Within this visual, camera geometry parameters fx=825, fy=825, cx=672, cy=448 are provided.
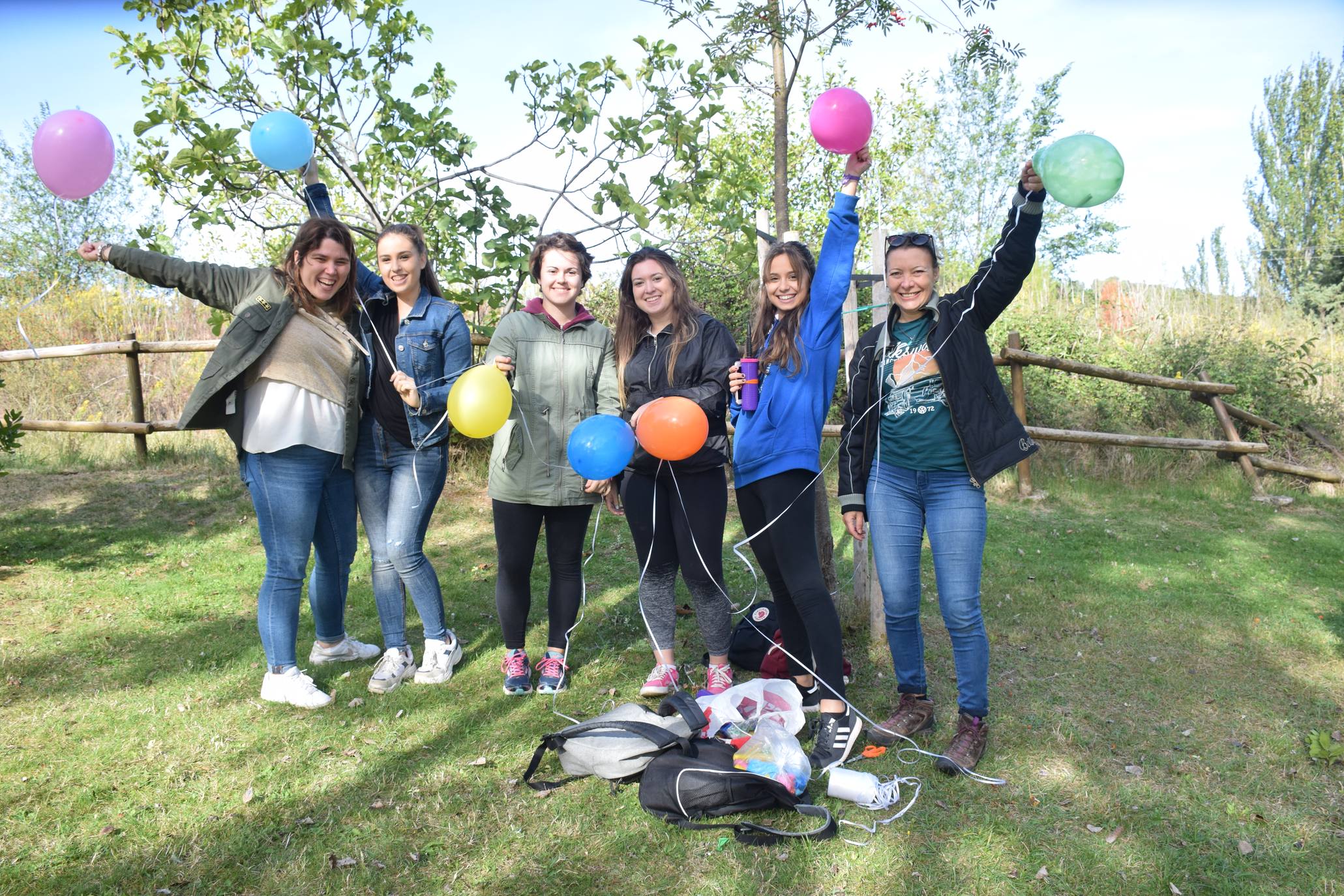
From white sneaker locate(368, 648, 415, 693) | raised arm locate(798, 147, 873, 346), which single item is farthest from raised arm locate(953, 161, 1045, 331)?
white sneaker locate(368, 648, 415, 693)

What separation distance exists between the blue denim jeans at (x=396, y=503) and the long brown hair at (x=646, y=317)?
2.83ft

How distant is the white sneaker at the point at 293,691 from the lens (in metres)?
3.31

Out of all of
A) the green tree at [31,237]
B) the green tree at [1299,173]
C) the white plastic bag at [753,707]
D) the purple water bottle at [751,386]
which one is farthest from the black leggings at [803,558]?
the green tree at [1299,173]

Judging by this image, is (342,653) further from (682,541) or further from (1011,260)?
(1011,260)

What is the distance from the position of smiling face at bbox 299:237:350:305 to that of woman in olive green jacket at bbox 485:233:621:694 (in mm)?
639

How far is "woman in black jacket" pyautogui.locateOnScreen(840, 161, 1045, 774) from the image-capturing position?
2.71 meters

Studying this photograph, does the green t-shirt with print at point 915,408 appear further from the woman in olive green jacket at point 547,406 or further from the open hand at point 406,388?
the open hand at point 406,388

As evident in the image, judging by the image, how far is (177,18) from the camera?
4.61 meters

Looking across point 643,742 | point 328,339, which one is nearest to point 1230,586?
point 643,742

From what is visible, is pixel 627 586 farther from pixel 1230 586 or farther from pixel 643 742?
pixel 1230 586

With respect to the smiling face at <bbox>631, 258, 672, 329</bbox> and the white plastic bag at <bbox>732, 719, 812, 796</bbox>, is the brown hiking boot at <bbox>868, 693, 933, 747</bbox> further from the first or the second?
the smiling face at <bbox>631, 258, 672, 329</bbox>

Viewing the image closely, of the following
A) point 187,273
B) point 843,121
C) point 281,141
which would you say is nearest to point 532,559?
point 187,273

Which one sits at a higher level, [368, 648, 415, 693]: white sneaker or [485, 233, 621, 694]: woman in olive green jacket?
[485, 233, 621, 694]: woman in olive green jacket

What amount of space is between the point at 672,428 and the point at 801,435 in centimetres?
49
